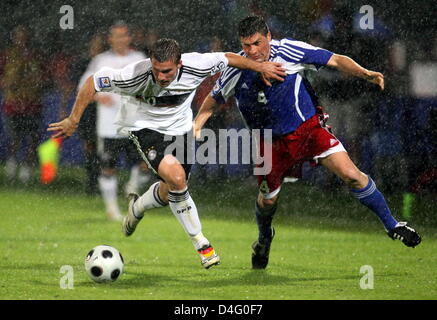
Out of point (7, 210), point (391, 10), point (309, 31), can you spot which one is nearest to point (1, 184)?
point (7, 210)

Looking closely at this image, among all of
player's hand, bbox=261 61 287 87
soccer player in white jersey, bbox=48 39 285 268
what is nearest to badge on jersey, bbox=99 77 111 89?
soccer player in white jersey, bbox=48 39 285 268

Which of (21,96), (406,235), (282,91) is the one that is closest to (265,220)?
(282,91)

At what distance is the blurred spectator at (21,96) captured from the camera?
14.0m

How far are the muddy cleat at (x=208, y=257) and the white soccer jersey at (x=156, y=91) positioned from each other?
0.94 m

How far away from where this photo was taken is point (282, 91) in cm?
820

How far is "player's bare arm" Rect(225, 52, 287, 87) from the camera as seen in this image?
7871mm

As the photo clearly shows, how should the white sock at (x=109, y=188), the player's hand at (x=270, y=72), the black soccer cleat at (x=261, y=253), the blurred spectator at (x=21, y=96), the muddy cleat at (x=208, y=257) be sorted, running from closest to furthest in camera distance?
the muddy cleat at (x=208, y=257)
the player's hand at (x=270, y=72)
the black soccer cleat at (x=261, y=253)
the white sock at (x=109, y=188)
the blurred spectator at (x=21, y=96)

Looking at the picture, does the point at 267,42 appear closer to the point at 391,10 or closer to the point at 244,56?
the point at 244,56

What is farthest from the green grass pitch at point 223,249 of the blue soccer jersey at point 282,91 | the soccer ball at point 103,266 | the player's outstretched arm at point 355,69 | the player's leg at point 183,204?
the player's outstretched arm at point 355,69

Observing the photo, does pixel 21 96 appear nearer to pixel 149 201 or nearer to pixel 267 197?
pixel 149 201

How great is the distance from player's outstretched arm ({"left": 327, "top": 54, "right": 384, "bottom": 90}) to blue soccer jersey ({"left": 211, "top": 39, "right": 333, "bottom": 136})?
0.09 metres

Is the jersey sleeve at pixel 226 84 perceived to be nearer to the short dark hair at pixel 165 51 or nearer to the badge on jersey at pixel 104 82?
the short dark hair at pixel 165 51

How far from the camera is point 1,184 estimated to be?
1422 cm

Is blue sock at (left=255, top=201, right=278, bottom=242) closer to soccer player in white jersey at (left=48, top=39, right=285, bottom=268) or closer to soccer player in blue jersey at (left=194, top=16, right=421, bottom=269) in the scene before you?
soccer player in blue jersey at (left=194, top=16, right=421, bottom=269)
